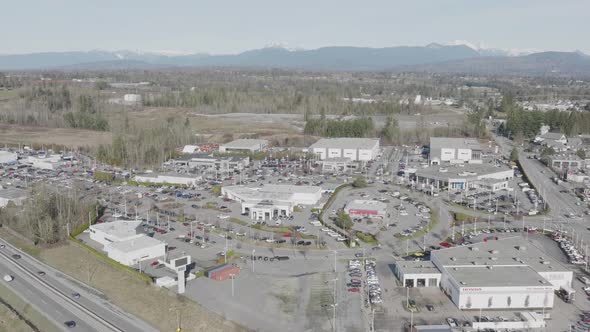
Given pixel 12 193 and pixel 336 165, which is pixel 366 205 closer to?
pixel 336 165

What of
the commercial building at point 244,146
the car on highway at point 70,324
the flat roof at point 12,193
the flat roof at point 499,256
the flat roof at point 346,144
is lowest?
the car on highway at point 70,324

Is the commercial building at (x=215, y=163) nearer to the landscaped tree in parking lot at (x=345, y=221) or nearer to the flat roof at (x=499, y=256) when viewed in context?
the landscaped tree in parking lot at (x=345, y=221)

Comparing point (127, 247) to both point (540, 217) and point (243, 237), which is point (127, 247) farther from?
point (540, 217)

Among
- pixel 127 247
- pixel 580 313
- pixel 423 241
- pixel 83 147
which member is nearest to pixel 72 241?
pixel 127 247

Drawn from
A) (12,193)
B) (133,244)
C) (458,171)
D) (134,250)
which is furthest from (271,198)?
(12,193)

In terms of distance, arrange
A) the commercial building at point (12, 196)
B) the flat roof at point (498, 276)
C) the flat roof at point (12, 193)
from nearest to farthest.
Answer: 1. the flat roof at point (498, 276)
2. the commercial building at point (12, 196)
3. the flat roof at point (12, 193)

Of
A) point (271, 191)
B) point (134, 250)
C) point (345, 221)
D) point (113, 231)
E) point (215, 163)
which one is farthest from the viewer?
point (215, 163)

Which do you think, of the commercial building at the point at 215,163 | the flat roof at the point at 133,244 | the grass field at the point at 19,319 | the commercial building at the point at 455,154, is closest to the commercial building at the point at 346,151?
the commercial building at the point at 455,154
